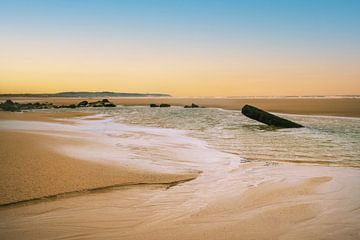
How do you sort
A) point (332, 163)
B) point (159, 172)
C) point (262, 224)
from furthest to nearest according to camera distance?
point (332, 163), point (159, 172), point (262, 224)

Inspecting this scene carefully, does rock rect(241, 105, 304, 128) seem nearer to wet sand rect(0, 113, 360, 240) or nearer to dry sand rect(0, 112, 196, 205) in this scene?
wet sand rect(0, 113, 360, 240)

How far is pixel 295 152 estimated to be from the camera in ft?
30.1

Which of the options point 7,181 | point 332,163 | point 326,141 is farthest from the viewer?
point 326,141

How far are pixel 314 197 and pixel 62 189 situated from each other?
4162 mm

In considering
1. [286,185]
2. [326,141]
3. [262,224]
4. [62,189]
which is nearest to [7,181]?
[62,189]

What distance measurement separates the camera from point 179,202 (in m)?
4.77

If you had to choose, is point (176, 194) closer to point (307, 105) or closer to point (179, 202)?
point (179, 202)

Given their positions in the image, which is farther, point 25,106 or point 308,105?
point 25,106

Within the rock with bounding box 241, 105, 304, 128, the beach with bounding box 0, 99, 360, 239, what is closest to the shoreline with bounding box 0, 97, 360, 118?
the rock with bounding box 241, 105, 304, 128

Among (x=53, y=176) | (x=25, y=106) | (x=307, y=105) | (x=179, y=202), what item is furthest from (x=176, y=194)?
(x=25, y=106)

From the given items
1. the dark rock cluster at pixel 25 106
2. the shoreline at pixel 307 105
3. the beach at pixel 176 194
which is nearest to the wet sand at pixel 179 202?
the beach at pixel 176 194

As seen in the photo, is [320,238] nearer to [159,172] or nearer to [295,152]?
[159,172]

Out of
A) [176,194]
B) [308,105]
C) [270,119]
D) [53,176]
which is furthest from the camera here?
[308,105]

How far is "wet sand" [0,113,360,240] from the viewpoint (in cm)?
372
